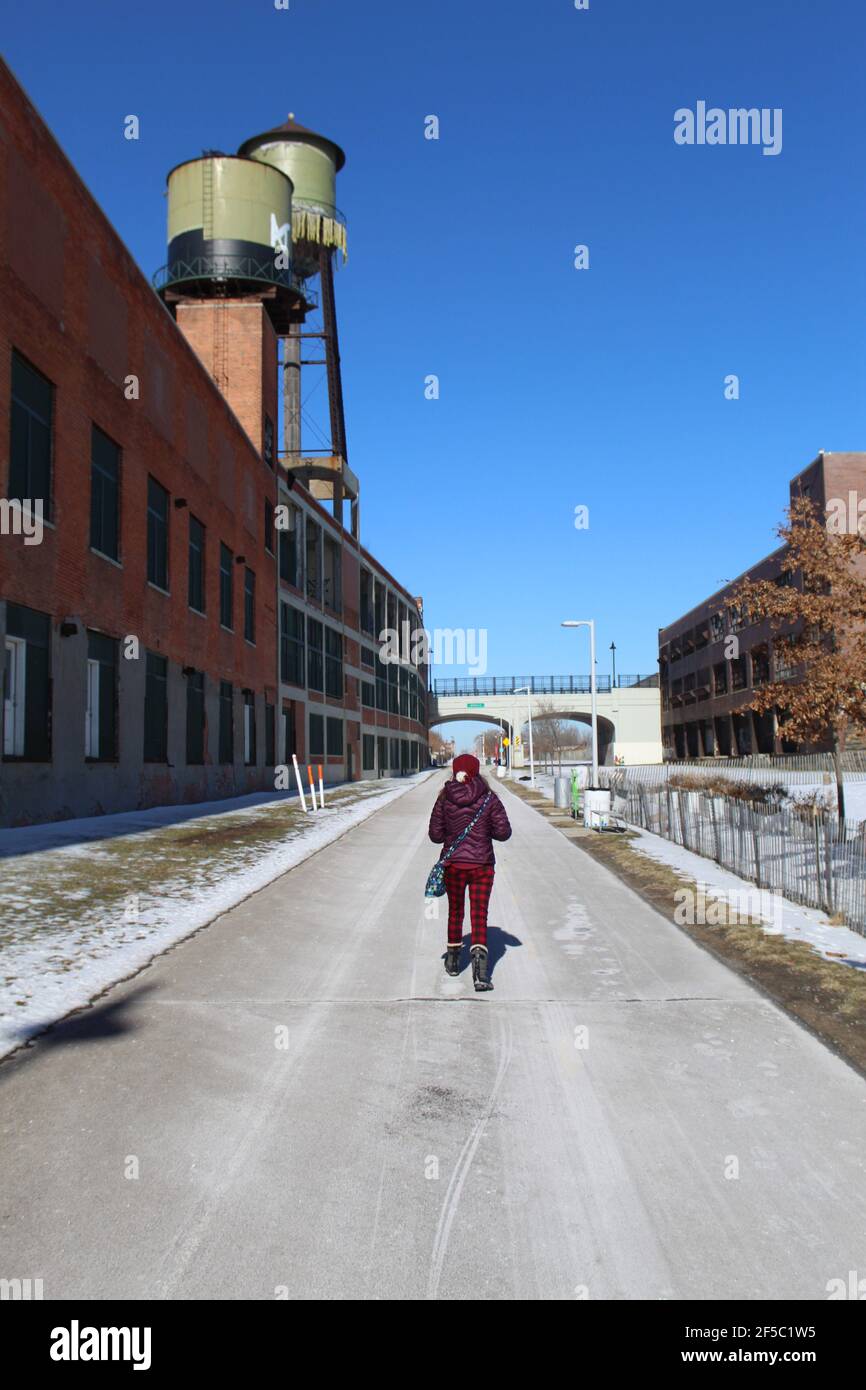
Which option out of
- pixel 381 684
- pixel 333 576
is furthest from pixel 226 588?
pixel 381 684

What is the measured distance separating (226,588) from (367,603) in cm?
3459

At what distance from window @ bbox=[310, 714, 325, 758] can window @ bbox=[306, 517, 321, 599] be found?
6147 mm

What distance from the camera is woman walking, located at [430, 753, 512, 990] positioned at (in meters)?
8.08

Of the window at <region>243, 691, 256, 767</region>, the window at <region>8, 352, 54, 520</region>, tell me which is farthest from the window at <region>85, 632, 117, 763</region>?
the window at <region>243, 691, 256, 767</region>

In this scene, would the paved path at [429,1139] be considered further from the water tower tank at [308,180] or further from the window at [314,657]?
the water tower tank at [308,180]

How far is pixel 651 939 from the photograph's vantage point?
380 inches

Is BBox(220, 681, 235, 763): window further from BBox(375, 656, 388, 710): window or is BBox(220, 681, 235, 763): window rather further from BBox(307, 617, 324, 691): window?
BBox(375, 656, 388, 710): window

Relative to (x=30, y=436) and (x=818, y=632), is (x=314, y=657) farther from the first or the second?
(x=818, y=632)

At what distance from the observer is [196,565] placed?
28.8 meters

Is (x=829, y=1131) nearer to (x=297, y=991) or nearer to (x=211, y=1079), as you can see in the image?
(x=211, y=1079)

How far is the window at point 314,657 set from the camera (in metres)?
48.0

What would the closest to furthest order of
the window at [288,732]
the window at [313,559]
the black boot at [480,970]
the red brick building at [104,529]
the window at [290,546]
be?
the black boot at [480,970] → the red brick building at [104,529] → the window at [288,732] → the window at [290,546] → the window at [313,559]

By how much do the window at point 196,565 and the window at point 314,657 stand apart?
1844cm

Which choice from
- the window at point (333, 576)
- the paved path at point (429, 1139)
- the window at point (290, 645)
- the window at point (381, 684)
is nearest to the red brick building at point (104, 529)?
the window at point (290, 645)
